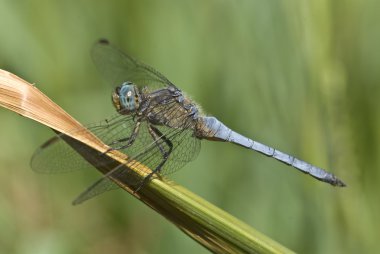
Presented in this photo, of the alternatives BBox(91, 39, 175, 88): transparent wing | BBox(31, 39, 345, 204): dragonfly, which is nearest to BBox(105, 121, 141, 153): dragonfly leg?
BBox(31, 39, 345, 204): dragonfly

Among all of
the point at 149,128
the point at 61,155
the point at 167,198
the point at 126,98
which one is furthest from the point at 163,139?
the point at 167,198

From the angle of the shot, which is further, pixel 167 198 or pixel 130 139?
pixel 130 139

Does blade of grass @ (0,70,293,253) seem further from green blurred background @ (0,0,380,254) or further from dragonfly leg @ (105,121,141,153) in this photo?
green blurred background @ (0,0,380,254)

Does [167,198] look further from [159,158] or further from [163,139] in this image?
[163,139]

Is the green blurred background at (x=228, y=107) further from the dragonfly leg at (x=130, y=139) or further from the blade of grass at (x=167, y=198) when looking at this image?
the blade of grass at (x=167, y=198)

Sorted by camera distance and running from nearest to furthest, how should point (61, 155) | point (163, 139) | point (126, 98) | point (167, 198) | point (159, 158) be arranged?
point (167, 198), point (61, 155), point (159, 158), point (163, 139), point (126, 98)

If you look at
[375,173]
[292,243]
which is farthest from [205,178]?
[375,173]

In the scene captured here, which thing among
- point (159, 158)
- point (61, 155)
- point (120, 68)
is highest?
point (120, 68)
